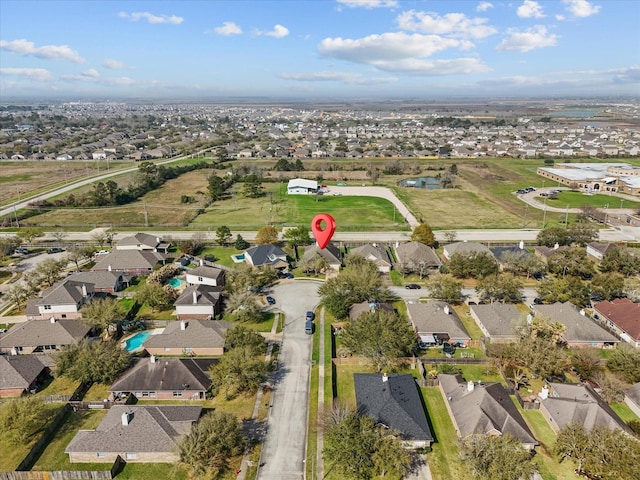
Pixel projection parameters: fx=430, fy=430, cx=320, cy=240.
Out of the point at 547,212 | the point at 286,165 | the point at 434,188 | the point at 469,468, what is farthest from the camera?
the point at 286,165

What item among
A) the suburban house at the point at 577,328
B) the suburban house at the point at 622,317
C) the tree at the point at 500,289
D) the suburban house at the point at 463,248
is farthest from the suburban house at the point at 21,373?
the suburban house at the point at 622,317

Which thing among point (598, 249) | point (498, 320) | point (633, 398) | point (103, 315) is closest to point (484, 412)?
point (633, 398)

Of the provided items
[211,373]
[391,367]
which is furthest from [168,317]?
[391,367]

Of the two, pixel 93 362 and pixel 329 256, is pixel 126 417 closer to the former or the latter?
pixel 93 362

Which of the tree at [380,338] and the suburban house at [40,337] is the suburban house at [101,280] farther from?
the tree at [380,338]

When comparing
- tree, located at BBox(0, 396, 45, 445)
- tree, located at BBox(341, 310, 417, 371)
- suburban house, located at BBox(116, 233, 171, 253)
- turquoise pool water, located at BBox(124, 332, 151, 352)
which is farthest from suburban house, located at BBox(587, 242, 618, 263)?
tree, located at BBox(0, 396, 45, 445)

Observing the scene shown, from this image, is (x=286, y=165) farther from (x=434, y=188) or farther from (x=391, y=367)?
(x=391, y=367)
